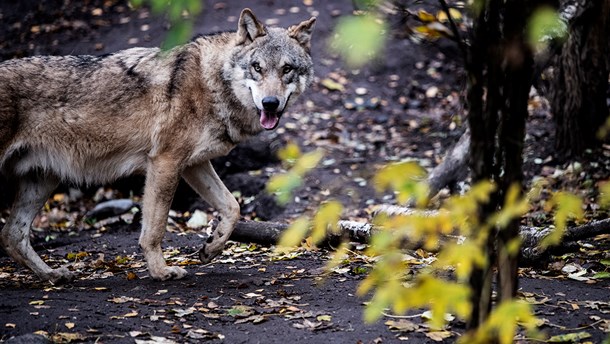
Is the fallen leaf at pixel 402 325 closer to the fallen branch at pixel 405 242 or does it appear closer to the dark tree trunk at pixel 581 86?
the fallen branch at pixel 405 242

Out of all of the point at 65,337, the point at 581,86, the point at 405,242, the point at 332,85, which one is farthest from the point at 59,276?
the point at 332,85

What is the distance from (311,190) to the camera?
9.38m

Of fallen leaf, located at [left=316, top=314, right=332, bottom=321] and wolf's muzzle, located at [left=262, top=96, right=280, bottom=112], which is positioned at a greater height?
wolf's muzzle, located at [left=262, top=96, right=280, bottom=112]

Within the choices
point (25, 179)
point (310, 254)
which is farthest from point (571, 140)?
point (25, 179)

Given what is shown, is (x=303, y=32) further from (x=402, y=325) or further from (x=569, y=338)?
(x=569, y=338)

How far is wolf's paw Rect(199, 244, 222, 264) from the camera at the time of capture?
5.85 metres

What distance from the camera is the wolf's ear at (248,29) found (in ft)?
19.1

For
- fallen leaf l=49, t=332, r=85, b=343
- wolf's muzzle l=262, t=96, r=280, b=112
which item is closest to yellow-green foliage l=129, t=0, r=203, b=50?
fallen leaf l=49, t=332, r=85, b=343

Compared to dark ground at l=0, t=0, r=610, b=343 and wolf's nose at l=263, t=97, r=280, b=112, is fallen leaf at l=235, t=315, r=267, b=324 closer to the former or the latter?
dark ground at l=0, t=0, r=610, b=343

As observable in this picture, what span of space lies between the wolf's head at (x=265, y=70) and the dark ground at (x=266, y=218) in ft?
2.64

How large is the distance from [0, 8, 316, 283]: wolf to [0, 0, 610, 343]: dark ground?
0.53 metres

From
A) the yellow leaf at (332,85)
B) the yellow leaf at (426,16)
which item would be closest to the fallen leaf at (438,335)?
the yellow leaf at (426,16)

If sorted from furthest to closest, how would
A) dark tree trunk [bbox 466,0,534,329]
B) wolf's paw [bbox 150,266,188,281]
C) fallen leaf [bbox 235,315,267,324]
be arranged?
wolf's paw [bbox 150,266,188,281] < fallen leaf [bbox 235,315,267,324] < dark tree trunk [bbox 466,0,534,329]

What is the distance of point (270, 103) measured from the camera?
18.3 feet
